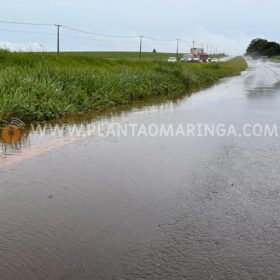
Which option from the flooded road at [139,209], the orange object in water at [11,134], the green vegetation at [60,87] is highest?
the green vegetation at [60,87]

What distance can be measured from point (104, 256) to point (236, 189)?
7.72 feet

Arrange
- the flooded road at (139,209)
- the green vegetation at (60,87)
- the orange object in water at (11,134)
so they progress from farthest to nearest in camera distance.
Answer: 1. the green vegetation at (60,87)
2. the orange object in water at (11,134)
3. the flooded road at (139,209)

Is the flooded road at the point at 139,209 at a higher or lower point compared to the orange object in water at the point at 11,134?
lower

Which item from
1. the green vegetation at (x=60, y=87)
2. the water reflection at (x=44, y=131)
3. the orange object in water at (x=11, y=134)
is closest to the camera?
the water reflection at (x=44, y=131)

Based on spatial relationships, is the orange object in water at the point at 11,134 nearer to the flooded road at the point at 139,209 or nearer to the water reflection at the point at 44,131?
the water reflection at the point at 44,131

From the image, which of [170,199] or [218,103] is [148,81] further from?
[170,199]

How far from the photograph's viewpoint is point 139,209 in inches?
189

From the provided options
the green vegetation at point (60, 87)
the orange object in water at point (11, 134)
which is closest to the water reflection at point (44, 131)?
the orange object in water at point (11, 134)

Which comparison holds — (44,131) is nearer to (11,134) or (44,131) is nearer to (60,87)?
(11,134)

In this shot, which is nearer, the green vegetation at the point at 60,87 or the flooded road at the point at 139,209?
the flooded road at the point at 139,209

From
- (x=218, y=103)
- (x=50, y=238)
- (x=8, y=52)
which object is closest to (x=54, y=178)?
(x=50, y=238)

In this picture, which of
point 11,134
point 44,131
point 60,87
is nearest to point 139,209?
point 11,134

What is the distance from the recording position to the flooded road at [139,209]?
3574mm

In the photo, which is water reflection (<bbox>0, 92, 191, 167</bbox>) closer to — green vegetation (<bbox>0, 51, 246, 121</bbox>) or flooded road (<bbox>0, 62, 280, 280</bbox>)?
flooded road (<bbox>0, 62, 280, 280</bbox>)
